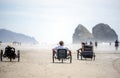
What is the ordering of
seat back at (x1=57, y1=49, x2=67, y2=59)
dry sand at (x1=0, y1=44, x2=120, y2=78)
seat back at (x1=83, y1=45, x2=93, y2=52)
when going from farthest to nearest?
1. seat back at (x1=83, y1=45, x2=93, y2=52)
2. seat back at (x1=57, y1=49, x2=67, y2=59)
3. dry sand at (x1=0, y1=44, x2=120, y2=78)

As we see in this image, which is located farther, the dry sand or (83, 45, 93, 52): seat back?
(83, 45, 93, 52): seat back

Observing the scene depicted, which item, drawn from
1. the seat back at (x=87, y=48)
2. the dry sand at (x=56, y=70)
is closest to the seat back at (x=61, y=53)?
the dry sand at (x=56, y=70)

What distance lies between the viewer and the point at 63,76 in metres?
10.5

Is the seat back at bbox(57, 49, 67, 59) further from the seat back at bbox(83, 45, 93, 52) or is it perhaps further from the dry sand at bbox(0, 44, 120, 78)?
the seat back at bbox(83, 45, 93, 52)

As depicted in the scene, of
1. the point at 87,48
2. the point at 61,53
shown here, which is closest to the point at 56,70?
the point at 61,53

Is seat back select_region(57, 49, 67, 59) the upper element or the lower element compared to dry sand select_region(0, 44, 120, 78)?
upper

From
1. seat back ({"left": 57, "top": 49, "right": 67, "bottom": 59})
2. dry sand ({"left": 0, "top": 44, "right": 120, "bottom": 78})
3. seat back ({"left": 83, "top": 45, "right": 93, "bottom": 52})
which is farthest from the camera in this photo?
seat back ({"left": 83, "top": 45, "right": 93, "bottom": 52})

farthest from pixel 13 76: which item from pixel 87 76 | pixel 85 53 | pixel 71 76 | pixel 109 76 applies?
pixel 85 53

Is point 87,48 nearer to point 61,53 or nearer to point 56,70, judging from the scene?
point 61,53

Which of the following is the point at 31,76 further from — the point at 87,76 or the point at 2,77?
the point at 87,76

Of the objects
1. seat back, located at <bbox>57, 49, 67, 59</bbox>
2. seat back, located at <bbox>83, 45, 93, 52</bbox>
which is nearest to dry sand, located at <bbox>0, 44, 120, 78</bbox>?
seat back, located at <bbox>57, 49, 67, 59</bbox>

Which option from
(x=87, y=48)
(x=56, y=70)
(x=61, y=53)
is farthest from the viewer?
(x=87, y=48)

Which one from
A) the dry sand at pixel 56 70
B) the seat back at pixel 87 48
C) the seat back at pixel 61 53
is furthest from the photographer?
the seat back at pixel 87 48

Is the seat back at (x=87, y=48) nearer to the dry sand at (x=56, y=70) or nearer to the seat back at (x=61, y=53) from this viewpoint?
the seat back at (x=61, y=53)
